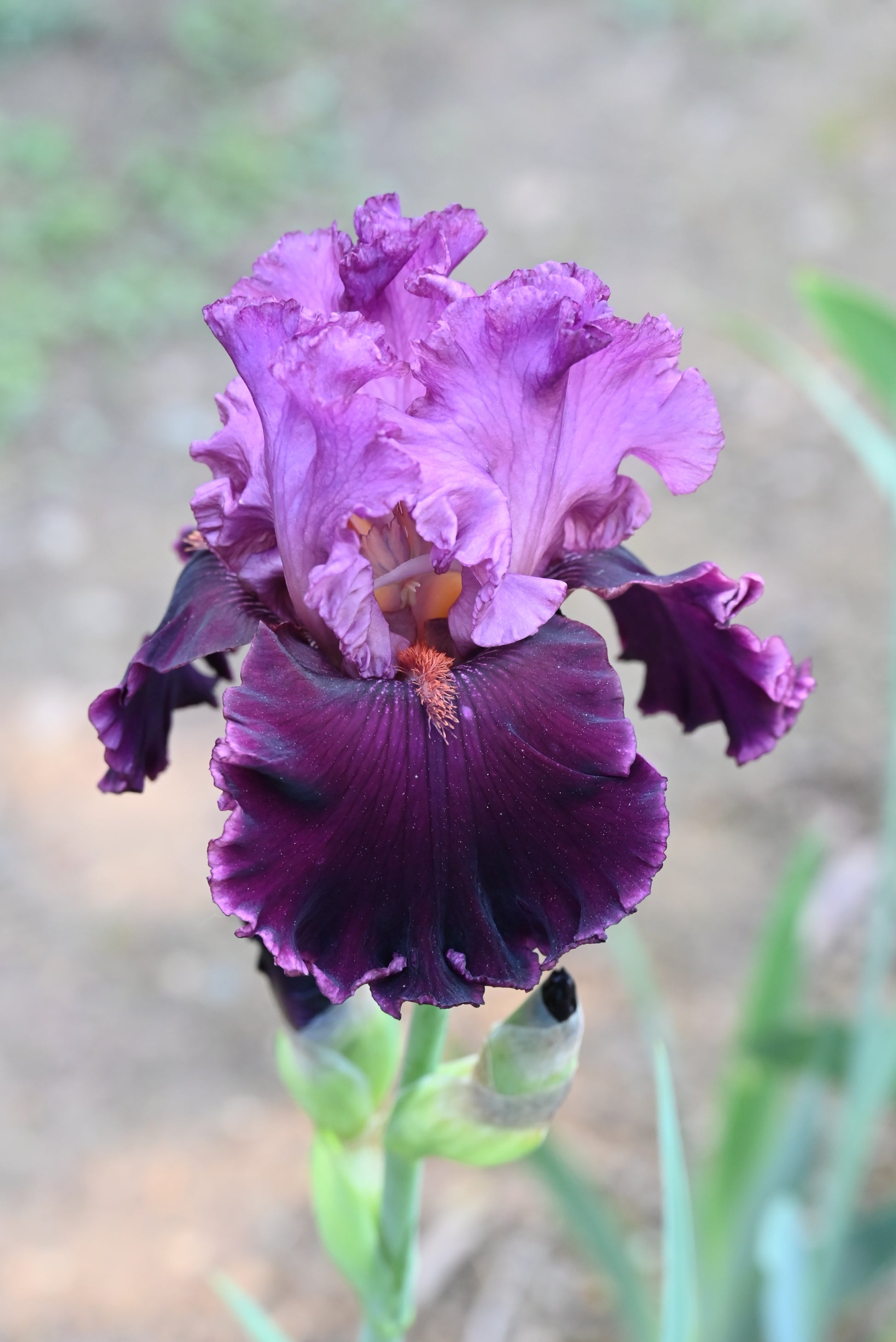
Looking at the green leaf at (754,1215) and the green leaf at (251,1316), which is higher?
the green leaf at (251,1316)

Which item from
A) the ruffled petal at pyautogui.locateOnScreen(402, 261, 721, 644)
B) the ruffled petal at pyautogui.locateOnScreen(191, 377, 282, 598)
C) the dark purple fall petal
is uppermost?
the ruffled petal at pyautogui.locateOnScreen(402, 261, 721, 644)

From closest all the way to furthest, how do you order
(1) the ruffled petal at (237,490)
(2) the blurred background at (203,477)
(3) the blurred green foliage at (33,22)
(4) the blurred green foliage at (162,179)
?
(1) the ruffled petal at (237,490)
(2) the blurred background at (203,477)
(4) the blurred green foliage at (162,179)
(3) the blurred green foliage at (33,22)

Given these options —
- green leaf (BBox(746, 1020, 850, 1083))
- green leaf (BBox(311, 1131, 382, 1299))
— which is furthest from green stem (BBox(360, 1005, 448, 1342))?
green leaf (BBox(746, 1020, 850, 1083))

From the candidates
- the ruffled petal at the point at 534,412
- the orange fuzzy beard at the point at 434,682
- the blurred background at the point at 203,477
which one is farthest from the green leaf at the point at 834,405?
the blurred background at the point at 203,477

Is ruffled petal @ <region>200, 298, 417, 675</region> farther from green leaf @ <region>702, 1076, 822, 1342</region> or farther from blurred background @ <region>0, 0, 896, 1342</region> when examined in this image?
blurred background @ <region>0, 0, 896, 1342</region>

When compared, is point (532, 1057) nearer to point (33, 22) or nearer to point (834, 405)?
point (834, 405)

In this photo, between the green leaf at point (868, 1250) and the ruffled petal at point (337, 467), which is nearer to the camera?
the ruffled petal at point (337, 467)

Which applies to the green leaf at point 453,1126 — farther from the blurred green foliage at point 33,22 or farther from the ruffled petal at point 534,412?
the blurred green foliage at point 33,22

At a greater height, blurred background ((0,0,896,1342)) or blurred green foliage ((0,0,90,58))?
blurred green foliage ((0,0,90,58))
